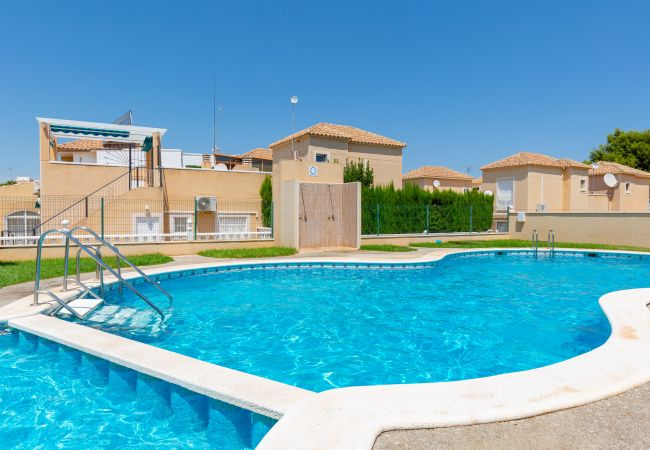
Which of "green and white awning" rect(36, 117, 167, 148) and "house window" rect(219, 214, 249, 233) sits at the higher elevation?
"green and white awning" rect(36, 117, 167, 148)

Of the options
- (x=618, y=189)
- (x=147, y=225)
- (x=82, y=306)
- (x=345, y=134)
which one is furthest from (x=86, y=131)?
(x=618, y=189)

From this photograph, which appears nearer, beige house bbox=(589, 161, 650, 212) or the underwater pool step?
the underwater pool step

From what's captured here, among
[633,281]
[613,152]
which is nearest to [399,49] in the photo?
[633,281]

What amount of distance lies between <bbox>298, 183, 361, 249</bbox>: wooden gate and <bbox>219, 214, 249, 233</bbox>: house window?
446cm

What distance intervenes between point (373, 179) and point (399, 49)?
816cm

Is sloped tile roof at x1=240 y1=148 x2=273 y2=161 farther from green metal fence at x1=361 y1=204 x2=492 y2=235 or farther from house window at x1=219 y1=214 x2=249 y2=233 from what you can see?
green metal fence at x1=361 y1=204 x2=492 y2=235

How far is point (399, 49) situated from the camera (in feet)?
81.0

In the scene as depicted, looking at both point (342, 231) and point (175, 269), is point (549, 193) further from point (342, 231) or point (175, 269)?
point (175, 269)

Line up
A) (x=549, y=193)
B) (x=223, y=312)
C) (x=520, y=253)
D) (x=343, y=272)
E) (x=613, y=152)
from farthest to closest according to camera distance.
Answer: (x=613, y=152), (x=549, y=193), (x=520, y=253), (x=343, y=272), (x=223, y=312)

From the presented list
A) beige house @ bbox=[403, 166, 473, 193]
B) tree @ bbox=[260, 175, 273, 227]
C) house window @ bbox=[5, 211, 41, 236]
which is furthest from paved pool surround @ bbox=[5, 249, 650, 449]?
beige house @ bbox=[403, 166, 473, 193]

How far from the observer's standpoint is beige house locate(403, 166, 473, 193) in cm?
4303

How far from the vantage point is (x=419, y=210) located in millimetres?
21766

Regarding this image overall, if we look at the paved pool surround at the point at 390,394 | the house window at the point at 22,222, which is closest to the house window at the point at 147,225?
the house window at the point at 22,222

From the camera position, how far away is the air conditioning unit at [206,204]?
1864cm
